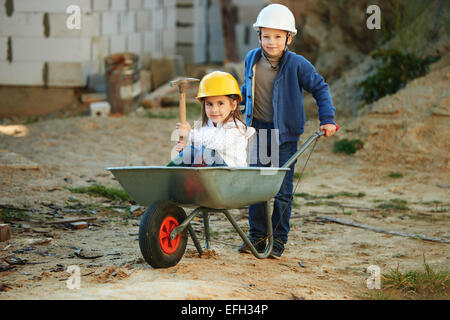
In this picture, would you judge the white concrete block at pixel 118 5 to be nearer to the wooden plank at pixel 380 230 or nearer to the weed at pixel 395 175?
the weed at pixel 395 175

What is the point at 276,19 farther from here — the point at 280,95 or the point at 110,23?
the point at 110,23

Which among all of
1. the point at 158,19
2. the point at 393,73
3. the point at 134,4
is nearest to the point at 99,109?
the point at 134,4

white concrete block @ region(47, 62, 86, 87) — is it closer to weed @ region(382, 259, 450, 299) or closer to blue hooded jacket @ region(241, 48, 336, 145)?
blue hooded jacket @ region(241, 48, 336, 145)

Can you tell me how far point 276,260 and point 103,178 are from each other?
2824 millimetres

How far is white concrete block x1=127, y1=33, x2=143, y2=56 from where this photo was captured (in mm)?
10945

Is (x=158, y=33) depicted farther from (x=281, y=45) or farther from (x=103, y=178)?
(x=281, y=45)

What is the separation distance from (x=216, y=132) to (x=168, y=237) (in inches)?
27.2

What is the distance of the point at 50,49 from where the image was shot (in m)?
9.31

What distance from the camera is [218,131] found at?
3453 mm

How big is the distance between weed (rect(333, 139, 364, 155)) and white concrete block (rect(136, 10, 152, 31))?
5.17 meters

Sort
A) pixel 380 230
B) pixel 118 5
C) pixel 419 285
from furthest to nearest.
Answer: pixel 118 5 → pixel 380 230 → pixel 419 285

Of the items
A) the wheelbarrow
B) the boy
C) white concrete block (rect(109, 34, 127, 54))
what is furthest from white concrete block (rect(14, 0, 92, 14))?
the wheelbarrow

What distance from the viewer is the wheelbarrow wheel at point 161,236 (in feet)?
9.82

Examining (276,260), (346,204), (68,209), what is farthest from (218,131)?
(346,204)
